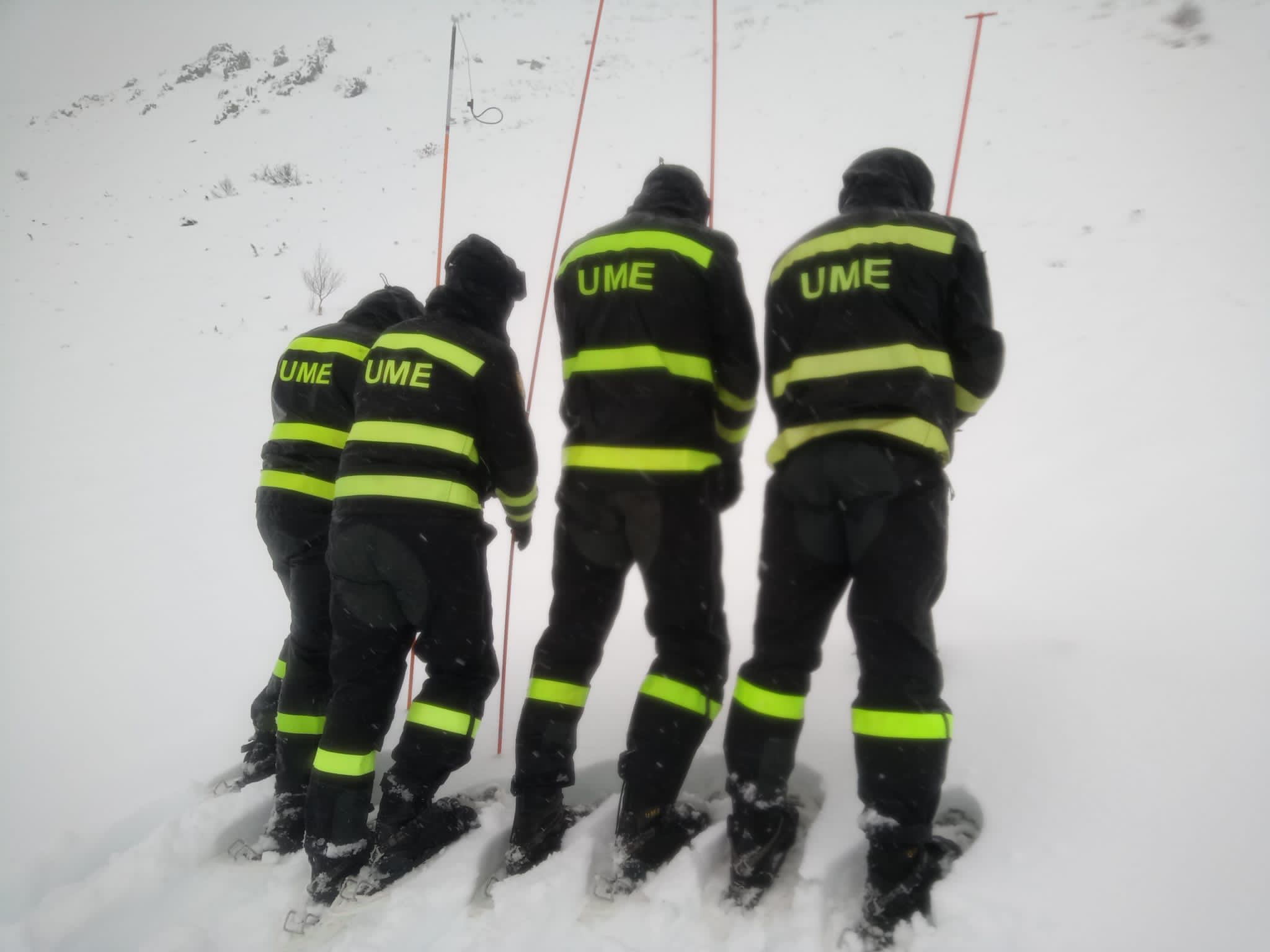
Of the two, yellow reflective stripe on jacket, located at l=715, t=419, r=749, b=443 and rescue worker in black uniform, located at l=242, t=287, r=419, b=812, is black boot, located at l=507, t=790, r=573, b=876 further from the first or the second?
yellow reflective stripe on jacket, located at l=715, t=419, r=749, b=443

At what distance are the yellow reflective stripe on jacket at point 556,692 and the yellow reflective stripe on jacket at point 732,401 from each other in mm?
949

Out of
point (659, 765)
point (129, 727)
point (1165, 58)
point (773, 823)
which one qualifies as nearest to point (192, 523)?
point (129, 727)

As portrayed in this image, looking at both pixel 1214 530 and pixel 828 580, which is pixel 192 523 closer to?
pixel 828 580

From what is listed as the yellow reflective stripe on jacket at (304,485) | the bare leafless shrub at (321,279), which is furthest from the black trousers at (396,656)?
the bare leafless shrub at (321,279)

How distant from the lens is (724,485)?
211 centimetres

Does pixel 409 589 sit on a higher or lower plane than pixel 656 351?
lower

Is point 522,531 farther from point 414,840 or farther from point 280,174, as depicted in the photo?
point 280,174

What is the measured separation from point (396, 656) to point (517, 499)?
640 mm

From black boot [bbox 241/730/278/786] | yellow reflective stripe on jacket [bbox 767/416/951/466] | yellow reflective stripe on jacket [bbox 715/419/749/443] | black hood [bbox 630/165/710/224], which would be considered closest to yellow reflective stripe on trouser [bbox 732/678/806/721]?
yellow reflective stripe on jacket [bbox 767/416/951/466]

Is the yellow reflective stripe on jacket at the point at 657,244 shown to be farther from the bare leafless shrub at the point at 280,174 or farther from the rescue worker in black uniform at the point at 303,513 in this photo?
the bare leafless shrub at the point at 280,174

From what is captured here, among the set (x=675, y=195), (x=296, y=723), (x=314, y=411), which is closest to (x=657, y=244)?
(x=675, y=195)

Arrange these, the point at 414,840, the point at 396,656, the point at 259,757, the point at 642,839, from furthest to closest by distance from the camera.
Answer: the point at 259,757 < the point at 396,656 < the point at 414,840 < the point at 642,839

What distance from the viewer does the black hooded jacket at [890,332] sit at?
1.58 metres

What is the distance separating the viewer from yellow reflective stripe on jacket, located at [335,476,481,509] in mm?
2049
